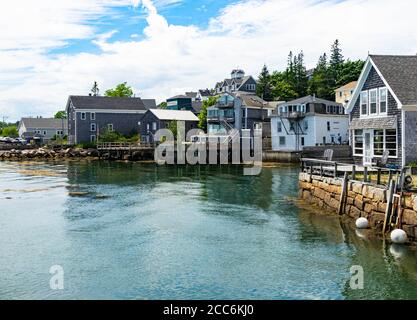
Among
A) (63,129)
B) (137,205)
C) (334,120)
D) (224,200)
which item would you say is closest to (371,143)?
(224,200)

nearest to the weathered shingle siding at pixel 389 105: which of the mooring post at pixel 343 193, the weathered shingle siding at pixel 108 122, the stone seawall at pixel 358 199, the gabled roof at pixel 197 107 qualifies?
the stone seawall at pixel 358 199

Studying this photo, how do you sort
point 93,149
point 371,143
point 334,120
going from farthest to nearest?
1. point 93,149
2. point 334,120
3. point 371,143

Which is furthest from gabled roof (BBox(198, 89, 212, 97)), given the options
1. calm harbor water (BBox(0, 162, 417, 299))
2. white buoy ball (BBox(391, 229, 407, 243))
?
white buoy ball (BBox(391, 229, 407, 243))

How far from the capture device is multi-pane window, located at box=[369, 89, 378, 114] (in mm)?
33062

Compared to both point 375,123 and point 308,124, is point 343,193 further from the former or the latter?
point 308,124

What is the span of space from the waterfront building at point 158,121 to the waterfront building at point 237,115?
26.9 ft

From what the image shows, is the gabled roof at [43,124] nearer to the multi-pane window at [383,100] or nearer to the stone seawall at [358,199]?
the multi-pane window at [383,100]

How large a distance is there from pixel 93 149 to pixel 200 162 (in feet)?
75.9

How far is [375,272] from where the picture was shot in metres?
14.8

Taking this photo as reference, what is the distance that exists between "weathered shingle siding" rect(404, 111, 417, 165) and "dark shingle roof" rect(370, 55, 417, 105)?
2.89 feet

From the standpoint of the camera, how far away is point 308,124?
6488cm

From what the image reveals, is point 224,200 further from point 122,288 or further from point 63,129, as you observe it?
point 63,129

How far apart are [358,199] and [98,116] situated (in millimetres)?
74125
